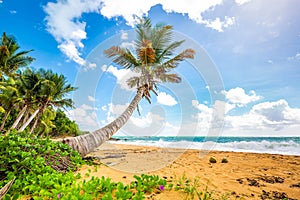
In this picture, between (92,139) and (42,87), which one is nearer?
(92,139)

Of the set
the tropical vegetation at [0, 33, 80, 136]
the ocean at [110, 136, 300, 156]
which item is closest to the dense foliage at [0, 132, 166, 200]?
the ocean at [110, 136, 300, 156]

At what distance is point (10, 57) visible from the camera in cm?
1579

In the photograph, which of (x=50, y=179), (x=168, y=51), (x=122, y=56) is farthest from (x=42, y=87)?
(x=50, y=179)

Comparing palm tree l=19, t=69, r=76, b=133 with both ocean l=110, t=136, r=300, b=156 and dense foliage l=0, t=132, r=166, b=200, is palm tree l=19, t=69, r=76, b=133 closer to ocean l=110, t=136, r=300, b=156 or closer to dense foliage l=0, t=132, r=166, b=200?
ocean l=110, t=136, r=300, b=156

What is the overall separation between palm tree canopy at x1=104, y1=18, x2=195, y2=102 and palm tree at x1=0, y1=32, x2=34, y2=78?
38.5 feet

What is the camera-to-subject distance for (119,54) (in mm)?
8891

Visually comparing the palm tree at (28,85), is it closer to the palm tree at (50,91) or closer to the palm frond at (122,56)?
the palm tree at (50,91)

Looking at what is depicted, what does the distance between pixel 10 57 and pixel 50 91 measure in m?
4.47

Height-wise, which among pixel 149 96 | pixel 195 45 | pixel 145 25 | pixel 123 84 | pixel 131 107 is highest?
pixel 145 25

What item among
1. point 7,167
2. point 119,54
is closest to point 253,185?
point 7,167

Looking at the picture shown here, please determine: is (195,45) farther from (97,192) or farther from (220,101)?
(97,192)

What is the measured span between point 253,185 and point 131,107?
5083 millimetres

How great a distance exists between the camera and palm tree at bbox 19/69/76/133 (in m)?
17.2

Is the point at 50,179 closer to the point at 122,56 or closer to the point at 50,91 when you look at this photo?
the point at 122,56
